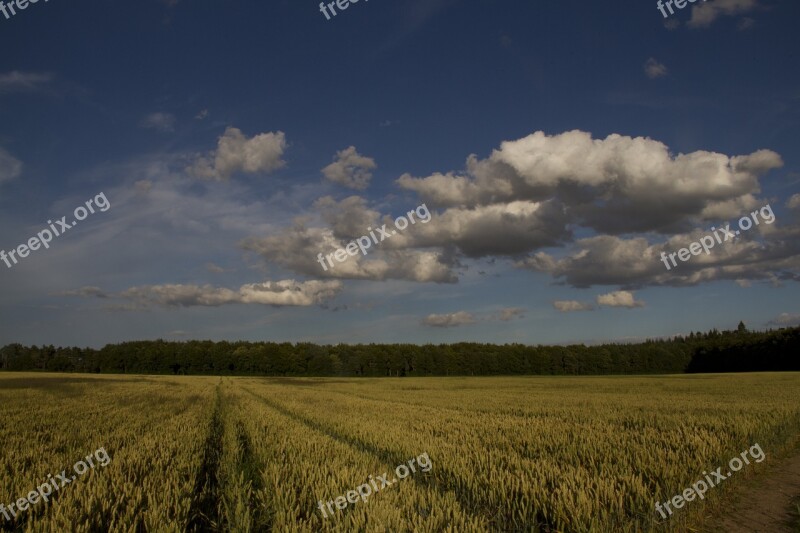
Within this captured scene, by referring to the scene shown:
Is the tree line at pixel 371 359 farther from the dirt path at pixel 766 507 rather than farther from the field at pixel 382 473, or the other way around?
the dirt path at pixel 766 507

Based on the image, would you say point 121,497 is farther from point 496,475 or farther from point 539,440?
point 539,440

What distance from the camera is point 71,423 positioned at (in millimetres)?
16922

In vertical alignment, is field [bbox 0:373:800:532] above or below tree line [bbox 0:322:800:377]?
above

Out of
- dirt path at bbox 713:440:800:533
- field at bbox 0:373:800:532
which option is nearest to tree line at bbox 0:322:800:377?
field at bbox 0:373:800:532

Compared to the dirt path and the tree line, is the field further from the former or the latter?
the tree line

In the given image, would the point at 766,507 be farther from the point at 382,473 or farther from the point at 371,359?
the point at 371,359

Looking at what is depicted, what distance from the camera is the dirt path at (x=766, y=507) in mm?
7152

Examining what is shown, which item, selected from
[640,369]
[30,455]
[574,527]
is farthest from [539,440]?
[640,369]

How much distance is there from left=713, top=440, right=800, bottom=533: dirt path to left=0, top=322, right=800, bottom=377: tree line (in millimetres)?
125491

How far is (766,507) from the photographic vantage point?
8.16m

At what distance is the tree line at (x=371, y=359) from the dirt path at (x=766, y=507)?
125491 mm

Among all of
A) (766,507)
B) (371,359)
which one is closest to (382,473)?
(766,507)

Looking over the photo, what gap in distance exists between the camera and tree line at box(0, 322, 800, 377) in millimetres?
130625

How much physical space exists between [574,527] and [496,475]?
2.22 m
